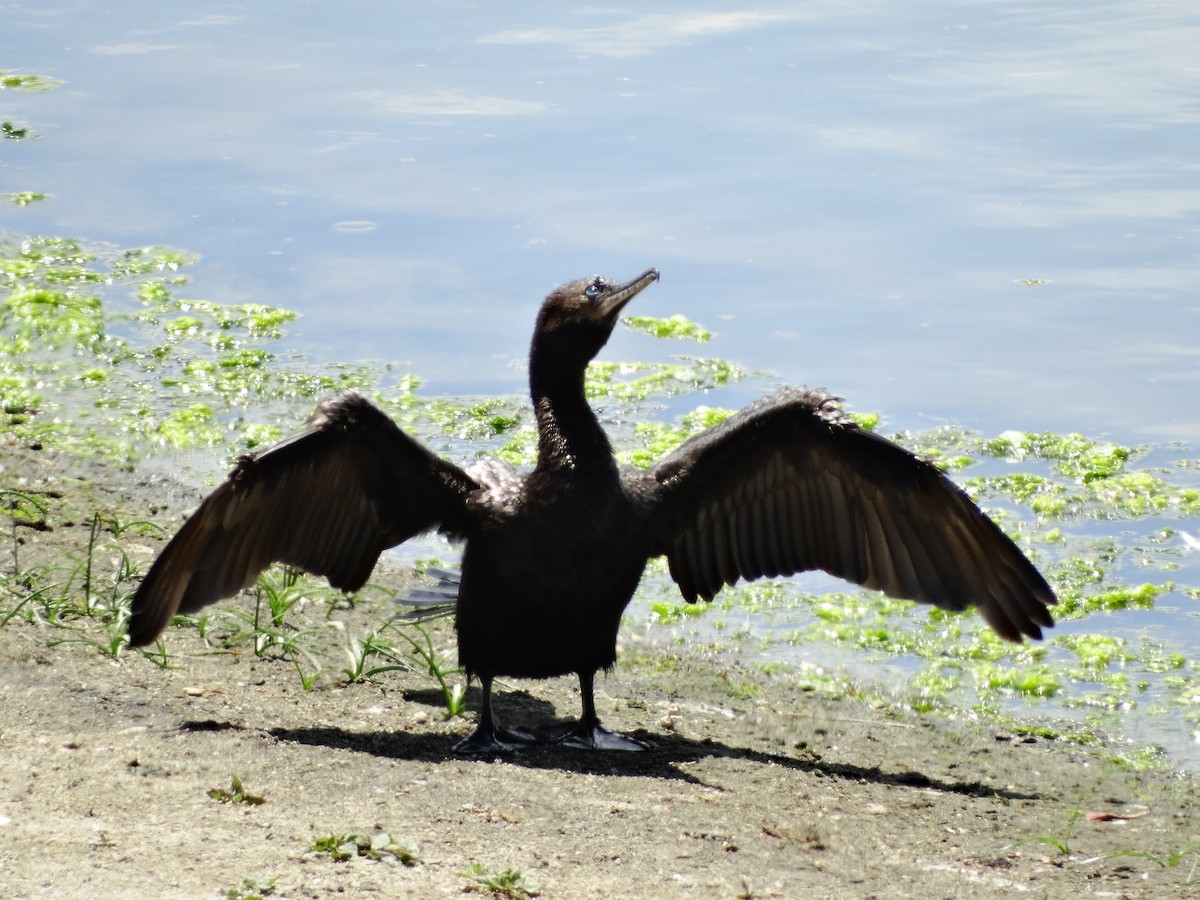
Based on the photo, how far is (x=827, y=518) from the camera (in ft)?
17.7

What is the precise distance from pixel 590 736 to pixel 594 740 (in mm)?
18

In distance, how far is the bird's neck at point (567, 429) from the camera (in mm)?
4879

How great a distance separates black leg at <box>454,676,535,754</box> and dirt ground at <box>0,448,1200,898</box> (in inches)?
2.6

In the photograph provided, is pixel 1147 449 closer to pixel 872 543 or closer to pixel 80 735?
pixel 872 543

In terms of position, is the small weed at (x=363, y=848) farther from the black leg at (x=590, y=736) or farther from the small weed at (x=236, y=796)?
the black leg at (x=590, y=736)

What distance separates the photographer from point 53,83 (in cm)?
1230

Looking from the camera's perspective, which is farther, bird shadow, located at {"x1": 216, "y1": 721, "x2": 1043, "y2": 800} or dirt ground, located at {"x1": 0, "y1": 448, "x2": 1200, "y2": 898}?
bird shadow, located at {"x1": 216, "y1": 721, "x2": 1043, "y2": 800}

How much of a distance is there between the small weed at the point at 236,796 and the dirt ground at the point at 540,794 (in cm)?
1

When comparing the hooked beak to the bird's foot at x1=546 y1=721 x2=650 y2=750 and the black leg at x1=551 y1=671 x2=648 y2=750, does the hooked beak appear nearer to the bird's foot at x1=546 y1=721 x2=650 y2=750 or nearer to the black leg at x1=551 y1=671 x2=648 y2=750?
the black leg at x1=551 y1=671 x2=648 y2=750

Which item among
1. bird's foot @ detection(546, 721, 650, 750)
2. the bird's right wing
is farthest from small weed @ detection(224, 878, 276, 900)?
bird's foot @ detection(546, 721, 650, 750)

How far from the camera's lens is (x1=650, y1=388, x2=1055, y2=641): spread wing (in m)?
5.07

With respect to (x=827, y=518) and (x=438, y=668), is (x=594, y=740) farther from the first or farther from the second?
(x=827, y=518)

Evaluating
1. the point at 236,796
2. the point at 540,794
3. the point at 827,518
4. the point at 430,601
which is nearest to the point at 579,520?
the point at 540,794

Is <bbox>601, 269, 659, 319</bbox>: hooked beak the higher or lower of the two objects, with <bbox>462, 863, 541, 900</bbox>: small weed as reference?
higher
